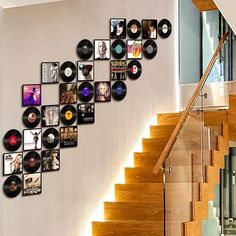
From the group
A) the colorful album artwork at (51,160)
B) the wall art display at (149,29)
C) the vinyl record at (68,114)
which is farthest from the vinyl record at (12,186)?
the wall art display at (149,29)

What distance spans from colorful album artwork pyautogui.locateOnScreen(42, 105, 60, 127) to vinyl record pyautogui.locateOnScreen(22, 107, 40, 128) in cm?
11

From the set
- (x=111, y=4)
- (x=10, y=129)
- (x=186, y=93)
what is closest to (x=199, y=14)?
(x=186, y=93)

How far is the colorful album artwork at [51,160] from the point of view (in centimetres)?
738

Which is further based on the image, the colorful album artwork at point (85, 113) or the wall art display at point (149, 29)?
the wall art display at point (149, 29)

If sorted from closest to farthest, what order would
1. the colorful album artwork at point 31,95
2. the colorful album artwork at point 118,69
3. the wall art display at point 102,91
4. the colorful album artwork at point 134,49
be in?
the colorful album artwork at point 31,95, the wall art display at point 102,91, the colorful album artwork at point 118,69, the colorful album artwork at point 134,49

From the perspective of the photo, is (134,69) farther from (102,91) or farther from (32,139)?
(32,139)

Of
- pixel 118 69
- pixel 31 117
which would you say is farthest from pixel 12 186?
pixel 118 69

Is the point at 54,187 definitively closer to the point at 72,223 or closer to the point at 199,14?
the point at 72,223

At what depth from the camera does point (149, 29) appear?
9047 mm

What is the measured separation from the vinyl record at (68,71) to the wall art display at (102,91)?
1.50ft

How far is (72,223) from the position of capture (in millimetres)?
7672

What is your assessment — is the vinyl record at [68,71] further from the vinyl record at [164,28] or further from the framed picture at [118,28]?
the vinyl record at [164,28]

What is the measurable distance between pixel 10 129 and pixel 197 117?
7.25 ft

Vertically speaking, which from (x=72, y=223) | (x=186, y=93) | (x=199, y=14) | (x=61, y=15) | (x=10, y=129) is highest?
(x=199, y=14)
